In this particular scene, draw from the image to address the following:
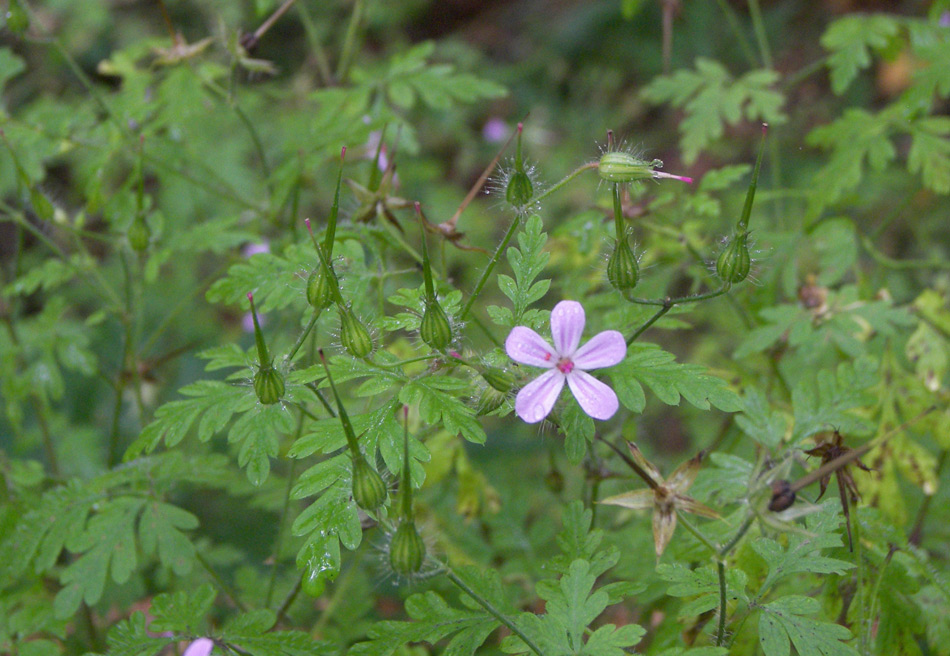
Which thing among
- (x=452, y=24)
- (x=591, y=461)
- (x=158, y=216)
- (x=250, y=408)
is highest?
(x=452, y=24)

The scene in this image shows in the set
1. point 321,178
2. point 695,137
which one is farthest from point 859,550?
point 321,178

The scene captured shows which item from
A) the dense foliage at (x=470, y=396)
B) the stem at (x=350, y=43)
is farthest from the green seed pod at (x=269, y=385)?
the stem at (x=350, y=43)

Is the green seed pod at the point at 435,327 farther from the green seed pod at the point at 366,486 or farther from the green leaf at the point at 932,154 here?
the green leaf at the point at 932,154

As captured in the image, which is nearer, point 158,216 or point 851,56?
point 158,216

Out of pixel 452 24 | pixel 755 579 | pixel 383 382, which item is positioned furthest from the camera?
pixel 452 24

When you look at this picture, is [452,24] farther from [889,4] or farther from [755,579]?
[755,579]

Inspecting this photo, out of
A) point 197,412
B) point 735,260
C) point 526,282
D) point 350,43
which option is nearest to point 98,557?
point 197,412

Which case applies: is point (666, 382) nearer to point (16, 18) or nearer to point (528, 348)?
point (528, 348)
